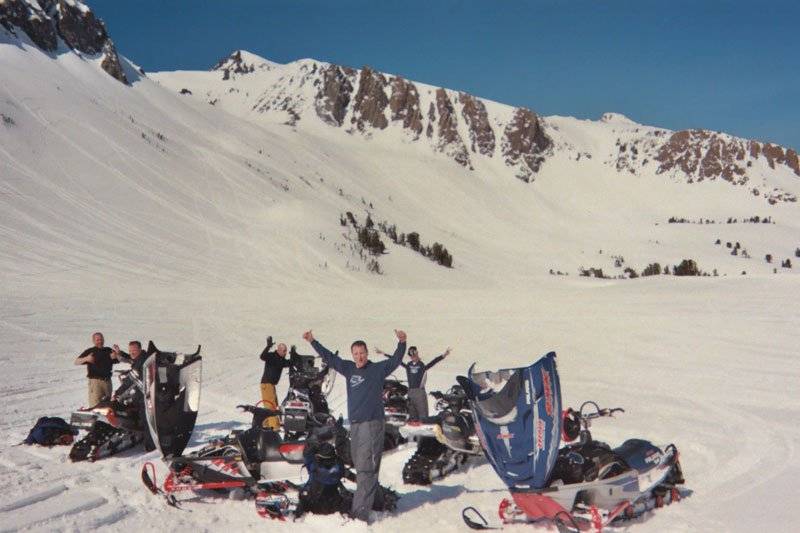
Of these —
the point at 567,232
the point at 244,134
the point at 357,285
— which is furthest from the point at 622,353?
the point at 244,134

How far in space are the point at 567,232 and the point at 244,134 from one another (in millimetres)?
30805

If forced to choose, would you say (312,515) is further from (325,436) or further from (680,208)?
(680,208)

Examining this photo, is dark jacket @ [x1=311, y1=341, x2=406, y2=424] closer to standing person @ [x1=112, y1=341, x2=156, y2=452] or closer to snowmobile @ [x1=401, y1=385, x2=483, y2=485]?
snowmobile @ [x1=401, y1=385, x2=483, y2=485]

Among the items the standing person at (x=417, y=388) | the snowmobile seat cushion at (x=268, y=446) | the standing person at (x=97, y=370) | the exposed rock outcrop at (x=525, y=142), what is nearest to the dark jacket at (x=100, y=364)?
the standing person at (x=97, y=370)

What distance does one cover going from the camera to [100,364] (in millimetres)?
9977

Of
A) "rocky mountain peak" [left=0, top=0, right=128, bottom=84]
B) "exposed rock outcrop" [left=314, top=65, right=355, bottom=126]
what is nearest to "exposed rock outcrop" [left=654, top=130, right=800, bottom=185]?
"exposed rock outcrop" [left=314, top=65, right=355, bottom=126]

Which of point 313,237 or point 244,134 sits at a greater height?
point 244,134

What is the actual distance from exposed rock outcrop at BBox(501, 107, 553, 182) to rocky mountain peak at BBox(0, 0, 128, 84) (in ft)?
140

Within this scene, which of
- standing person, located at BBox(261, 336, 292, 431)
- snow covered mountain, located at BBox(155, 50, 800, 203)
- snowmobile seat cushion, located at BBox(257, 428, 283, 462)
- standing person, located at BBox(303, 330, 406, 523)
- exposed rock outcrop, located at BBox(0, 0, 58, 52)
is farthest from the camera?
snow covered mountain, located at BBox(155, 50, 800, 203)

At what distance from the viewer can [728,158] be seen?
249 ft

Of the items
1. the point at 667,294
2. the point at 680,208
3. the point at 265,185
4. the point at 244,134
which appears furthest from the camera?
the point at 680,208

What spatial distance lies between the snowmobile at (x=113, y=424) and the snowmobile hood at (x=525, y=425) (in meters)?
5.00

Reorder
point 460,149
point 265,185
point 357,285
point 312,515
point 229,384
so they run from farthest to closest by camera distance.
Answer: point 460,149
point 265,185
point 357,285
point 229,384
point 312,515

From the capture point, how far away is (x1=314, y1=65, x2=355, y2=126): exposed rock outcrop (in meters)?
81.1
